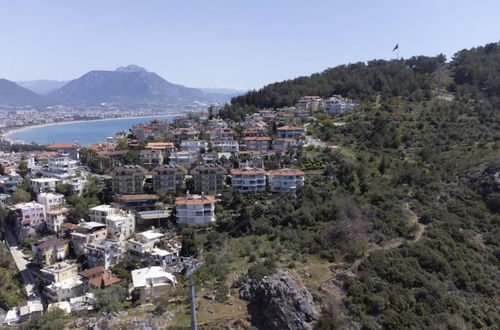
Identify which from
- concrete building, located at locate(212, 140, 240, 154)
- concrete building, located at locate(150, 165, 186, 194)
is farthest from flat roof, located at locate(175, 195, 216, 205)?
concrete building, located at locate(212, 140, 240, 154)

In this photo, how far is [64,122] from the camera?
14588 centimetres

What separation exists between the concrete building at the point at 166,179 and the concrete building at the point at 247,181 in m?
4.22

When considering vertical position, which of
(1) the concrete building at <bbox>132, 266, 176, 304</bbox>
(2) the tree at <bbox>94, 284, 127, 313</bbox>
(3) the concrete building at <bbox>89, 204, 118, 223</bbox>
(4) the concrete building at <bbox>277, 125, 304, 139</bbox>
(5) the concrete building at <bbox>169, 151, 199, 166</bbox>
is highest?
(4) the concrete building at <bbox>277, 125, 304, 139</bbox>

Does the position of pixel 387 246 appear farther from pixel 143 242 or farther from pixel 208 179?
pixel 143 242

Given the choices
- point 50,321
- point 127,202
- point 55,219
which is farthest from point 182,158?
point 50,321

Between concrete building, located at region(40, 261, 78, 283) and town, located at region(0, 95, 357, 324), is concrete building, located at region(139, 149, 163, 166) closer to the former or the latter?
town, located at region(0, 95, 357, 324)

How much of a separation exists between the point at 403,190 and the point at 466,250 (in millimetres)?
6259

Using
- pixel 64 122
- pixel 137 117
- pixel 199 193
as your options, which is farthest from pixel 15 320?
pixel 137 117

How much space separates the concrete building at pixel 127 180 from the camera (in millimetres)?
30859

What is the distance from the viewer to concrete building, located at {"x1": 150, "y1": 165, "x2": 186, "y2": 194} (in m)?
31.1

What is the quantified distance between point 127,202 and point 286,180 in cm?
1123

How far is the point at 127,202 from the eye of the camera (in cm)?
2923

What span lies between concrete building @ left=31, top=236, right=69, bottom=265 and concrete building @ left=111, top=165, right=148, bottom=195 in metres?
6.13

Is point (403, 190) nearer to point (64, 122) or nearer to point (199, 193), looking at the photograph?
point (199, 193)
